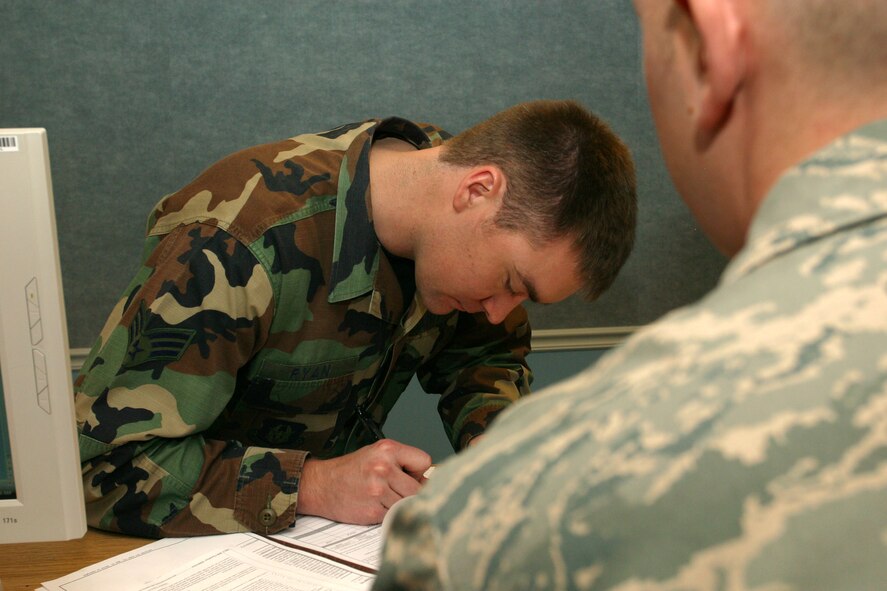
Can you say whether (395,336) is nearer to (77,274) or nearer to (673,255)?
(77,274)

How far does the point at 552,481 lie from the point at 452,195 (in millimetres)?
1020

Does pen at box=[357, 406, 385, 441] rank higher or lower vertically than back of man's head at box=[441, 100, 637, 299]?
lower

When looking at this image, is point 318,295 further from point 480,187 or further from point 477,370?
point 477,370

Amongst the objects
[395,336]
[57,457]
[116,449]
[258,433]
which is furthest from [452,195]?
[57,457]

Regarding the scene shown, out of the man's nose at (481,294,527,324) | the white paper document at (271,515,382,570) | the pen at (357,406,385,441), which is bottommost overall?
the pen at (357,406,385,441)

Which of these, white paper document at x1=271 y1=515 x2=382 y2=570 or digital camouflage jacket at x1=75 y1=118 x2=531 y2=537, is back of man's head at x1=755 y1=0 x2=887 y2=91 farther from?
digital camouflage jacket at x1=75 y1=118 x2=531 y2=537

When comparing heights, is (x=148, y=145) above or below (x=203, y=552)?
above

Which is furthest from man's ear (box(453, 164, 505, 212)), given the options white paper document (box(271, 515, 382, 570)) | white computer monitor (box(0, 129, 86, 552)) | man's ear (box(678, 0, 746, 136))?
man's ear (box(678, 0, 746, 136))

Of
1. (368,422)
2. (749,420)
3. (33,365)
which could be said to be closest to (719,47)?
(749,420)

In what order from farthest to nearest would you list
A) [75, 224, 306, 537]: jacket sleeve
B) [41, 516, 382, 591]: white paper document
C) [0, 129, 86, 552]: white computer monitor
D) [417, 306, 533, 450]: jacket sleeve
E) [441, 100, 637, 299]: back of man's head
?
[417, 306, 533, 450]: jacket sleeve
[441, 100, 637, 299]: back of man's head
[75, 224, 306, 537]: jacket sleeve
[41, 516, 382, 591]: white paper document
[0, 129, 86, 552]: white computer monitor

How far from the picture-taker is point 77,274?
241 cm

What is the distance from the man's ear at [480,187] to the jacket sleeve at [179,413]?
334 mm

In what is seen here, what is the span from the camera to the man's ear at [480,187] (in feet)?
4.30

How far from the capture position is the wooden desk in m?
1.00
